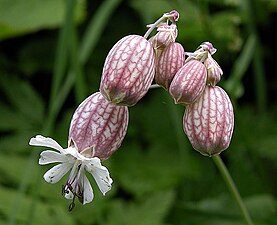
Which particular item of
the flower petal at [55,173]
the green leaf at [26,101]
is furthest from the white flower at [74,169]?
the green leaf at [26,101]

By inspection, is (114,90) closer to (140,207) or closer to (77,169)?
(77,169)

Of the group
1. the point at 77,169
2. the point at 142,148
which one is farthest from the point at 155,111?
the point at 77,169

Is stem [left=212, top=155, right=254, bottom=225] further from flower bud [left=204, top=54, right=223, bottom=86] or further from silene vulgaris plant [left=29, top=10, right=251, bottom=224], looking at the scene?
flower bud [left=204, top=54, right=223, bottom=86]

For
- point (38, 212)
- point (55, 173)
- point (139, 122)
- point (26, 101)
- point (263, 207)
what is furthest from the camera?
point (139, 122)

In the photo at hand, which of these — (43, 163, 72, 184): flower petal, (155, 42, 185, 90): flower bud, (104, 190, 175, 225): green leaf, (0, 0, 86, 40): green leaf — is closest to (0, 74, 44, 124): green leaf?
(0, 0, 86, 40): green leaf

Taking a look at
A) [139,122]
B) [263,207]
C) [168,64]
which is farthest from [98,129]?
[139,122]

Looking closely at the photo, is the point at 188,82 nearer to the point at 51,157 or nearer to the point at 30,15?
the point at 51,157

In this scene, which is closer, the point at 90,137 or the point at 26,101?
the point at 90,137

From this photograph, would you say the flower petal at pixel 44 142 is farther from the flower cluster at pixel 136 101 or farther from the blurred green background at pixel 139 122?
the blurred green background at pixel 139 122
